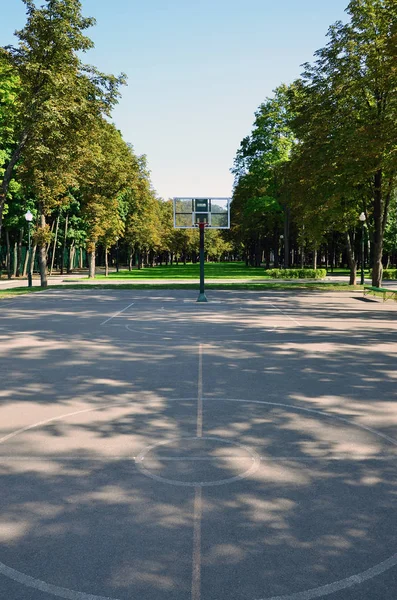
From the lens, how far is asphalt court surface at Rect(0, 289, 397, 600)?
3.84 m

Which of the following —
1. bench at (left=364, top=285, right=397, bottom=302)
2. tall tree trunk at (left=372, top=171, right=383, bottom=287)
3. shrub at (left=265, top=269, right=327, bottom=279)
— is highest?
tall tree trunk at (left=372, top=171, right=383, bottom=287)

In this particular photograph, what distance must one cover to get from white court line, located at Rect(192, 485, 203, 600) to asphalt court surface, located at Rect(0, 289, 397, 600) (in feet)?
0.04

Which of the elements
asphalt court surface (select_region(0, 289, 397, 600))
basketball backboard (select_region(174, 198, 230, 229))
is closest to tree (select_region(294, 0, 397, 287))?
basketball backboard (select_region(174, 198, 230, 229))

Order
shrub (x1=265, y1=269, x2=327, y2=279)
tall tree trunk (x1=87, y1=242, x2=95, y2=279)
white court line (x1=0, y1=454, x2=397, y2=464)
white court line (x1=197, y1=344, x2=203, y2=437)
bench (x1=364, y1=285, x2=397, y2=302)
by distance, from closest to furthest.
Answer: white court line (x1=0, y1=454, x2=397, y2=464)
white court line (x1=197, y1=344, x2=203, y2=437)
bench (x1=364, y1=285, x2=397, y2=302)
shrub (x1=265, y1=269, x2=327, y2=279)
tall tree trunk (x1=87, y1=242, x2=95, y2=279)

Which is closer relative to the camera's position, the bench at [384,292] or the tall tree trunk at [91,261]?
the bench at [384,292]

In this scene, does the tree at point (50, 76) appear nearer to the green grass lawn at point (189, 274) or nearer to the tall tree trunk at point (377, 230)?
the tall tree trunk at point (377, 230)

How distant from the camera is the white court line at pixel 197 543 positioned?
3.66 meters

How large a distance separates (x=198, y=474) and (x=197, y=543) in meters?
1.39

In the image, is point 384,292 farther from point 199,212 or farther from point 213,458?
→ point 213,458

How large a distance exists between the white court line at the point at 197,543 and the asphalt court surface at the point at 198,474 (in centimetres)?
1

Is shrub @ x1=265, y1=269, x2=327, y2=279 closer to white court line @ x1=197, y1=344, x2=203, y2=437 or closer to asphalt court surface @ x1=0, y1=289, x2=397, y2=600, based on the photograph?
asphalt court surface @ x1=0, y1=289, x2=397, y2=600

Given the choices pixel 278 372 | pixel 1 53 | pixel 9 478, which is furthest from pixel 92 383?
pixel 1 53

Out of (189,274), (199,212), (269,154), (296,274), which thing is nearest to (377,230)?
(199,212)

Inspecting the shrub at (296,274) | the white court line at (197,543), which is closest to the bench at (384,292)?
the shrub at (296,274)
